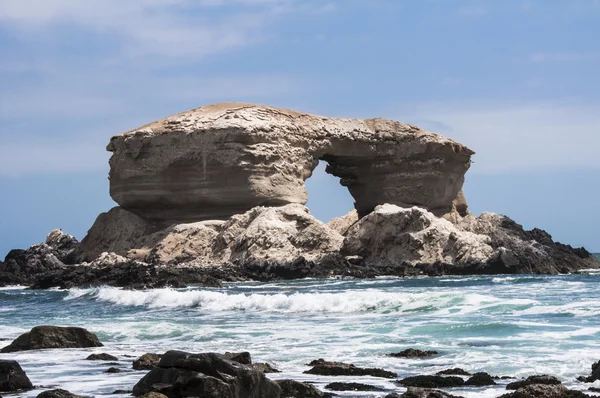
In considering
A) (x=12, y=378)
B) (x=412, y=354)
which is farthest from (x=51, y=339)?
(x=412, y=354)

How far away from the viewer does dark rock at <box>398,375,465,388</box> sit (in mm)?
11844

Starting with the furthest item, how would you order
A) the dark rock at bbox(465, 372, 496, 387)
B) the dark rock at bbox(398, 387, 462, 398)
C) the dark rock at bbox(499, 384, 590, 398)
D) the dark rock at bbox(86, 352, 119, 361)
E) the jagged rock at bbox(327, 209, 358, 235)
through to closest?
the jagged rock at bbox(327, 209, 358, 235) < the dark rock at bbox(86, 352, 119, 361) < the dark rock at bbox(465, 372, 496, 387) < the dark rock at bbox(499, 384, 590, 398) < the dark rock at bbox(398, 387, 462, 398)

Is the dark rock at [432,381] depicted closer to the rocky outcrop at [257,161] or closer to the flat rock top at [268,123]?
the rocky outcrop at [257,161]

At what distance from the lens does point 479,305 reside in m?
22.5

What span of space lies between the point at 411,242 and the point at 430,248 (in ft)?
2.82

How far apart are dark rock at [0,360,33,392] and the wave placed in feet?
39.1

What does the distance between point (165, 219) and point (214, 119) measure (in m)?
5.40

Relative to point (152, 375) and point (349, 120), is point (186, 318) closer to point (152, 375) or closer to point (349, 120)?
point (152, 375)

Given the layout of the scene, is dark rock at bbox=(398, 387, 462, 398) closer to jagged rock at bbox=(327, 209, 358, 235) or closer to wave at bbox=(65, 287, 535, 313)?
wave at bbox=(65, 287, 535, 313)

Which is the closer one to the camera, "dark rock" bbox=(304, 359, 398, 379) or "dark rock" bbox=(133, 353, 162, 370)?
"dark rock" bbox=(304, 359, 398, 379)

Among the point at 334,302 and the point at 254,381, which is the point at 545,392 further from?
the point at 334,302

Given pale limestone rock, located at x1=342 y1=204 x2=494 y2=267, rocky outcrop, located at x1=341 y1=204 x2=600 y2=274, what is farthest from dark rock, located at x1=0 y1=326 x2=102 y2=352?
pale limestone rock, located at x1=342 y1=204 x2=494 y2=267

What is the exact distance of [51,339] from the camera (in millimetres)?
16219

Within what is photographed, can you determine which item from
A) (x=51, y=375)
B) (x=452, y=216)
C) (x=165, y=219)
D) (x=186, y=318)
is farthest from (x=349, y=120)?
(x=51, y=375)
